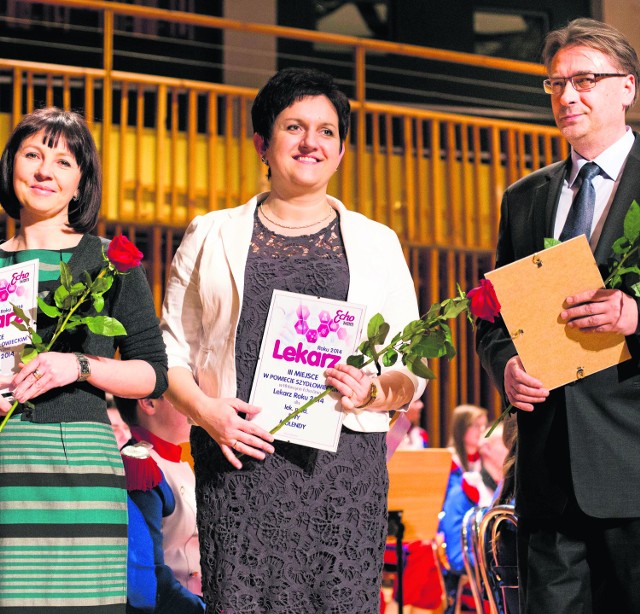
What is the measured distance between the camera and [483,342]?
2.32 metres

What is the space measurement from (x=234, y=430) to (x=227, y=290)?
0.33 meters

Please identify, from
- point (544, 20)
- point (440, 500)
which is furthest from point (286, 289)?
point (544, 20)

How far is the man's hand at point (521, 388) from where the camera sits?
6.73ft

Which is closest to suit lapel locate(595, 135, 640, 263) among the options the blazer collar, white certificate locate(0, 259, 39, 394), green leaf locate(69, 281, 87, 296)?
the blazer collar

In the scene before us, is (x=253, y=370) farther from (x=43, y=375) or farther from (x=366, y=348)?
(x=43, y=375)

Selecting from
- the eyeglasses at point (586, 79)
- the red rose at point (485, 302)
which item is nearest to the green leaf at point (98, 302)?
the red rose at point (485, 302)

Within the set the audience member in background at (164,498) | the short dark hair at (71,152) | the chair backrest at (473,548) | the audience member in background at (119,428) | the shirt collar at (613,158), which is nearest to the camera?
the shirt collar at (613,158)

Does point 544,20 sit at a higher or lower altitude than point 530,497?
higher

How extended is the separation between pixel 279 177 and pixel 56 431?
0.77m

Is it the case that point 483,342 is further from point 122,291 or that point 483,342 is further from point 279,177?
point 122,291

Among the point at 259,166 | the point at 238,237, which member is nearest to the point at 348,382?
the point at 238,237

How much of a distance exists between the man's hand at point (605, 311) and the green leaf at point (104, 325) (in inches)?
35.7

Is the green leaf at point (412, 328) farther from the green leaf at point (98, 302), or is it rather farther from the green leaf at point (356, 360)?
the green leaf at point (98, 302)

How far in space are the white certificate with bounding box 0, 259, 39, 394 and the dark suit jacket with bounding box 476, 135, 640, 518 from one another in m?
1.00
